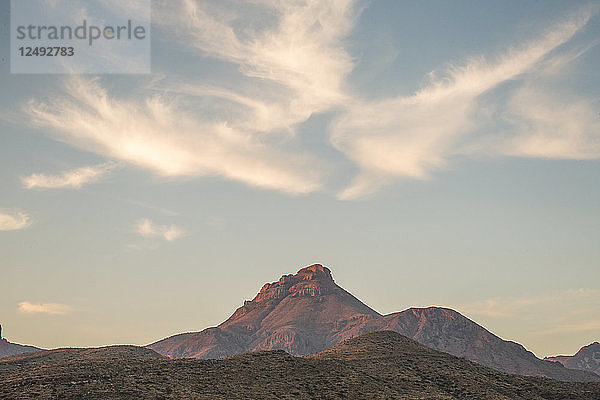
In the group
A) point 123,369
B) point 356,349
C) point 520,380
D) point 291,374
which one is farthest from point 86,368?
point 520,380

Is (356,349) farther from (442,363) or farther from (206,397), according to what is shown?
(206,397)

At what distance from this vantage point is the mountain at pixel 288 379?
6962cm

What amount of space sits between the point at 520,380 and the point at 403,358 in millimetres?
20682

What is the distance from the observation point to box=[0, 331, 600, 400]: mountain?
69.6 meters

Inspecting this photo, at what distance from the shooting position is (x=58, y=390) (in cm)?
6638

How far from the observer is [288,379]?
82062 mm

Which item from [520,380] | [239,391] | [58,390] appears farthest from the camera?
[520,380]

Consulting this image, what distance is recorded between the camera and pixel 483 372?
10088 cm

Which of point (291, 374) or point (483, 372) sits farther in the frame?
point (483, 372)

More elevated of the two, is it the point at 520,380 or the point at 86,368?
the point at 86,368

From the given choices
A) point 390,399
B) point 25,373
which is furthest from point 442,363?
point 25,373

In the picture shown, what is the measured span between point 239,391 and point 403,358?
41.8 meters

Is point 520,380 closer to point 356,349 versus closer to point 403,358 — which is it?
point 403,358

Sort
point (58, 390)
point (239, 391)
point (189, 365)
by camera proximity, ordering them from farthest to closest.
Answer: point (189, 365), point (239, 391), point (58, 390)
